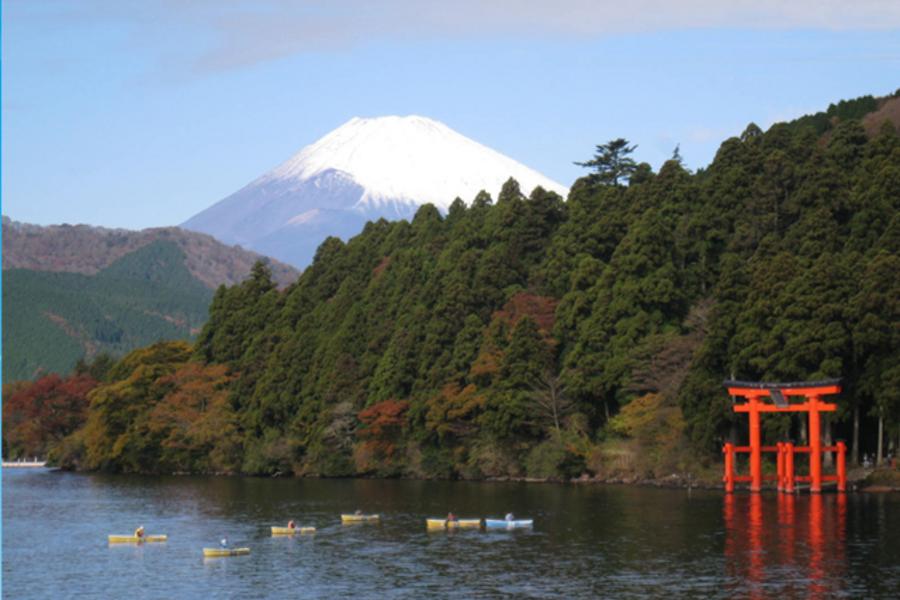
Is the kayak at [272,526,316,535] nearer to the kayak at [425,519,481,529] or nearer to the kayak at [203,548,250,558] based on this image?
the kayak at [425,519,481,529]

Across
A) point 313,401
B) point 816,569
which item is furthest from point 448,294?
point 816,569

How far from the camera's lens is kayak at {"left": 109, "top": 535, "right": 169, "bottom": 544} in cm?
4794

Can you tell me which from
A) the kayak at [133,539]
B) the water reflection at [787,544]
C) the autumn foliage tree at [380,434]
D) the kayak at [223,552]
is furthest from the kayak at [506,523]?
the autumn foliage tree at [380,434]

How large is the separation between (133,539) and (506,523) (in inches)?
498

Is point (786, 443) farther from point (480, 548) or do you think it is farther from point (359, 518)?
point (480, 548)

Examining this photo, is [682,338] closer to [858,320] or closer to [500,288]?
[858,320]

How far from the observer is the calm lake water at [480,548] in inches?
1432

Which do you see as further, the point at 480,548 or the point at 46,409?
the point at 46,409

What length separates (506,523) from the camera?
160 ft

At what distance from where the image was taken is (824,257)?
61.7 meters

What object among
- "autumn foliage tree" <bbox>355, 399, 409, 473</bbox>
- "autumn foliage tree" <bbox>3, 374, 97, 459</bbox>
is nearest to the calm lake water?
"autumn foliage tree" <bbox>355, 399, 409, 473</bbox>

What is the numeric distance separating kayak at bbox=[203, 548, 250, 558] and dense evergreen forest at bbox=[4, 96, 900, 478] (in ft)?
80.2

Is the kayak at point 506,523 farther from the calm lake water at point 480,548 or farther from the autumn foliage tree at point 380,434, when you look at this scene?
the autumn foliage tree at point 380,434

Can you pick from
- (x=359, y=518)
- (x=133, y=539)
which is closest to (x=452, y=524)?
(x=359, y=518)
